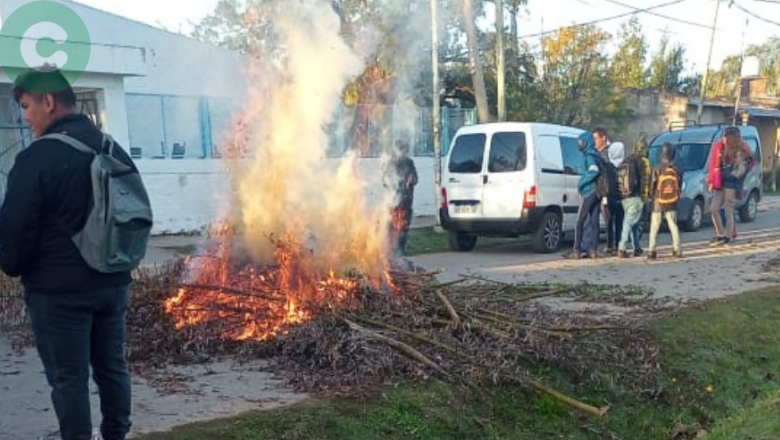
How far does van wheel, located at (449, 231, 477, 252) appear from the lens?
14305mm

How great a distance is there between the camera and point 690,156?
17938 millimetres

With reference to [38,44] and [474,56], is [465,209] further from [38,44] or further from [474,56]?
[38,44]

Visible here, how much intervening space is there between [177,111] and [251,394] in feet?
43.6

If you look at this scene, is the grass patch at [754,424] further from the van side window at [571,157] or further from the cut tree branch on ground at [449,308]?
the van side window at [571,157]

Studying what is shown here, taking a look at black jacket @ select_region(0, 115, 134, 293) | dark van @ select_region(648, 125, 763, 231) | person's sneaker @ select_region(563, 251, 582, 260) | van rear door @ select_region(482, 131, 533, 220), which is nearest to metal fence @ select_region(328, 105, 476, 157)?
van rear door @ select_region(482, 131, 533, 220)

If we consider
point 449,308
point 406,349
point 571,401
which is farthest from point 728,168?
point 406,349

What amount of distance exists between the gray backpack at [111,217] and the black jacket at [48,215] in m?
0.04

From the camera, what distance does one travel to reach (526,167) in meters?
13.3

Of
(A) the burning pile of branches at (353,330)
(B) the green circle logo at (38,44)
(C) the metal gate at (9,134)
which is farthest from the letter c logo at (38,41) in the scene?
(A) the burning pile of branches at (353,330)

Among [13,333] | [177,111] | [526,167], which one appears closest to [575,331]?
[13,333]

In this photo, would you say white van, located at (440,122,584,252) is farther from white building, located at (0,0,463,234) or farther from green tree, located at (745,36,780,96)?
green tree, located at (745,36,780,96)

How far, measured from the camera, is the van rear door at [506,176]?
1334 centimetres

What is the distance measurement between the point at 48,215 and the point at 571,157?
11.7 metres

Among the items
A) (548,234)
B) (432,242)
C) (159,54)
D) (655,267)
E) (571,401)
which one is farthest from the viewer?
(159,54)
